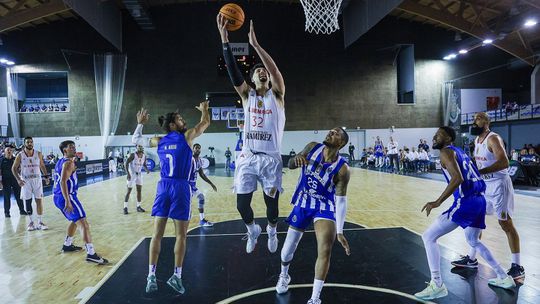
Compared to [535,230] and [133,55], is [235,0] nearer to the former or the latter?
[133,55]

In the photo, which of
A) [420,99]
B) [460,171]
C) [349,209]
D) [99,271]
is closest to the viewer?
[460,171]

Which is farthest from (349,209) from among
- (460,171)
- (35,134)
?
(35,134)

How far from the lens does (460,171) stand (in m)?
3.67

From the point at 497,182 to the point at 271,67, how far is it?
315cm

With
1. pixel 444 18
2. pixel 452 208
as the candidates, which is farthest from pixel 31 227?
pixel 444 18

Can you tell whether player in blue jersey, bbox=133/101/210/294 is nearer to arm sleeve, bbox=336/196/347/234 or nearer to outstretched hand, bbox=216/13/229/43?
outstretched hand, bbox=216/13/229/43

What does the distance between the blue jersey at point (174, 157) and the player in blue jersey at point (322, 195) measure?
1.21 m

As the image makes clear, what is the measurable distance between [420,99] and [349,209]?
71.2 ft

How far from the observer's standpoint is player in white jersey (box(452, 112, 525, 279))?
14.0 feet

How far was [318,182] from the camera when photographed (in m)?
3.48

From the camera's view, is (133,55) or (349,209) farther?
(133,55)

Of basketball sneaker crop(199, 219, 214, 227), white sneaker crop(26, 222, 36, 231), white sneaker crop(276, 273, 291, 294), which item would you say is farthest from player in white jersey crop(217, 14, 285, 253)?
white sneaker crop(26, 222, 36, 231)

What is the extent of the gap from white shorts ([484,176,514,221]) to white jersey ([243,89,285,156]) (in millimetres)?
2768

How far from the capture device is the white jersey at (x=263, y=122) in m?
3.98
